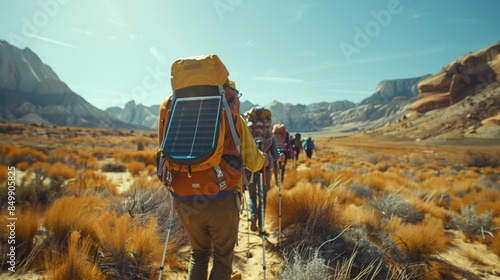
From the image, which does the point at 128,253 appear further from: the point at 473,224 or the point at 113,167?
the point at 113,167

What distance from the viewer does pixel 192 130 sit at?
6.72 ft

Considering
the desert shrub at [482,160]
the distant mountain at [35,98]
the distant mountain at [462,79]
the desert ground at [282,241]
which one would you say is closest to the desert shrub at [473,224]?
the desert ground at [282,241]

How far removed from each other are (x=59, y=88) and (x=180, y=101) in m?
159

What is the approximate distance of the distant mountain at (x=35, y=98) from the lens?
90.5 m

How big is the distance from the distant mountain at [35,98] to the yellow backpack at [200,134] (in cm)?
11280

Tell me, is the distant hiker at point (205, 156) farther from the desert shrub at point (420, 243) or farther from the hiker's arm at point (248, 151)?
the desert shrub at point (420, 243)

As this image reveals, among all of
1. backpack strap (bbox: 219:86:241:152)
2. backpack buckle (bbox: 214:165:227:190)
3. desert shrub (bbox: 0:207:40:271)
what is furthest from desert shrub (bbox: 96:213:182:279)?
backpack strap (bbox: 219:86:241:152)

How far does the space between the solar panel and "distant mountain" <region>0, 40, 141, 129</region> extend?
370 ft

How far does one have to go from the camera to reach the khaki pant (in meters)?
2.04

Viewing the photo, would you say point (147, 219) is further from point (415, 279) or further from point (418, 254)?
point (418, 254)

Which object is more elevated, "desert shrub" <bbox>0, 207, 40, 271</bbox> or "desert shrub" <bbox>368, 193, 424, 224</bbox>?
"desert shrub" <bbox>0, 207, 40, 271</bbox>

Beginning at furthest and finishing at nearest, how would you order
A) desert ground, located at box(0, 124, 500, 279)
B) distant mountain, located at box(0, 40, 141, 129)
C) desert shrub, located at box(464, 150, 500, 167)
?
distant mountain, located at box(0, 40, 141, 129)
desert shrub, located at box(464, 150, 500, 167)
desert ground, located at box(0, 124, 500, 279)

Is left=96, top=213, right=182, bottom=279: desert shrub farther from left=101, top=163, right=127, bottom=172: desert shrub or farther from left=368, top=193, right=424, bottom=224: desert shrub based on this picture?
left=101, top=163, right=127, bottom=172: desert shrub

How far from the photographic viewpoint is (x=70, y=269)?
2.37 metres
